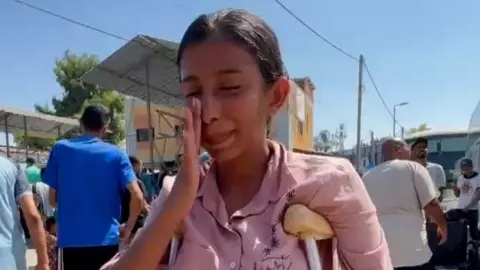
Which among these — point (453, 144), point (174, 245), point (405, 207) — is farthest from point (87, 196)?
point (453, 144)

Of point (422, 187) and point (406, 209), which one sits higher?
point (422, 187)

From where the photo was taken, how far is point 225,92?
3.21 feet

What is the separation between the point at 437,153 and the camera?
1388 centimetres

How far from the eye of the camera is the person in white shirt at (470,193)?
6.89m

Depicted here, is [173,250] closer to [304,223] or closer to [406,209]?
[304,223]

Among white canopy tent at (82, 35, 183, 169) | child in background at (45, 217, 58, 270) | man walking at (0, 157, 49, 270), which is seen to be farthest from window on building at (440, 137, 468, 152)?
man walking at (0, 157, 49, 270)

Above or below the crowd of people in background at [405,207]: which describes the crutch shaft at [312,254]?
above

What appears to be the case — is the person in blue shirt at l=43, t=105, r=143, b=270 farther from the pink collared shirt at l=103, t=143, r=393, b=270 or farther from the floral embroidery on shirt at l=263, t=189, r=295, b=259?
the floral embroidery on shirt at l=263, t=189, r=295, b=259

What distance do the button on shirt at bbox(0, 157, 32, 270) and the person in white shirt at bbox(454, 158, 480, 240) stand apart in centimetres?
554

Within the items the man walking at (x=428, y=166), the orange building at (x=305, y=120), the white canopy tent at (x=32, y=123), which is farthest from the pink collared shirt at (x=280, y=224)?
the orange building at (x=305, y=120)

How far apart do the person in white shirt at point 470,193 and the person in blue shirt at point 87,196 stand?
15.7 ft

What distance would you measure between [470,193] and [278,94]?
741cm

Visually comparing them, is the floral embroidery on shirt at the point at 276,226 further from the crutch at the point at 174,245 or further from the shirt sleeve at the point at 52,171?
the shirt sleeve at the point at 52,171

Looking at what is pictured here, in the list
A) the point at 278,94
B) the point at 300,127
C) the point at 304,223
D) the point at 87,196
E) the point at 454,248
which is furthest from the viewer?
the point at 300,127
